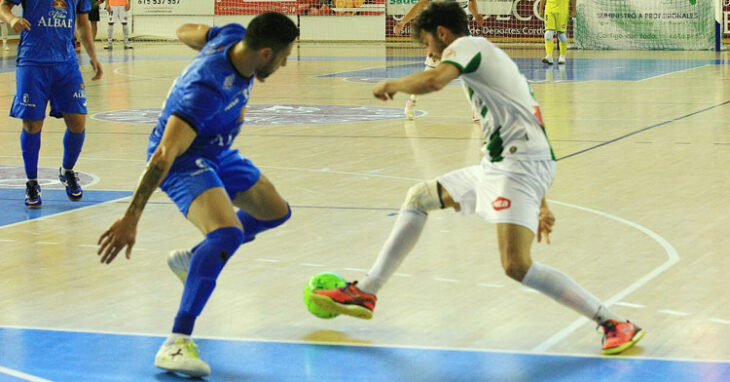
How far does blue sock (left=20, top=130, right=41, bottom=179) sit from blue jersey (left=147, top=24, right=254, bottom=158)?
3.91 metres

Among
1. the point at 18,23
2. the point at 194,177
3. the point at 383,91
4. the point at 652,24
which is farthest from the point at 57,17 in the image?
the point at 652,24

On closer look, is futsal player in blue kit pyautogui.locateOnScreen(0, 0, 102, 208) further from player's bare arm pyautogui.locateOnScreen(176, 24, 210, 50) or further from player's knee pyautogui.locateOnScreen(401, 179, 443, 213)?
player's knee pyautogui.locateOnScreen(401, 179, 443, 213)

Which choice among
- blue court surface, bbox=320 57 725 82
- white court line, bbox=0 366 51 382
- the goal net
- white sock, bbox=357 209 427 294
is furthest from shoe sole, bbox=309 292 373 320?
the goal net

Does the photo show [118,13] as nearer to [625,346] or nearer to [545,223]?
[545,223]

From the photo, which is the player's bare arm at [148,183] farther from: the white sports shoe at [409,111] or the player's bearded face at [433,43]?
the white sports shoe at [409,111]

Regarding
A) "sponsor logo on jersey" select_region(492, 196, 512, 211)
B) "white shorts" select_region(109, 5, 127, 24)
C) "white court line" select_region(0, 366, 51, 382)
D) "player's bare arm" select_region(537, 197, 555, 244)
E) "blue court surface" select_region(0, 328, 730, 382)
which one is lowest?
"blue court surface" select_region(0, 328, 730, 382)

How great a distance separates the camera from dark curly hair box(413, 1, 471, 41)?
5203 mm

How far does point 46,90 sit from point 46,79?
88mm

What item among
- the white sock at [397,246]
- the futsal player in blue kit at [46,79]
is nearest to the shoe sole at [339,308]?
the white sock at [397,246]

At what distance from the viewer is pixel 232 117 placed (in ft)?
17.3

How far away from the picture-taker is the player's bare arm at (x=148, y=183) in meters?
4.75

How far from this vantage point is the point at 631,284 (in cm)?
629

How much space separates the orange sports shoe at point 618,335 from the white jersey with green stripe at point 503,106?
0.80 meters

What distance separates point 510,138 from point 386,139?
7679 millimetres
